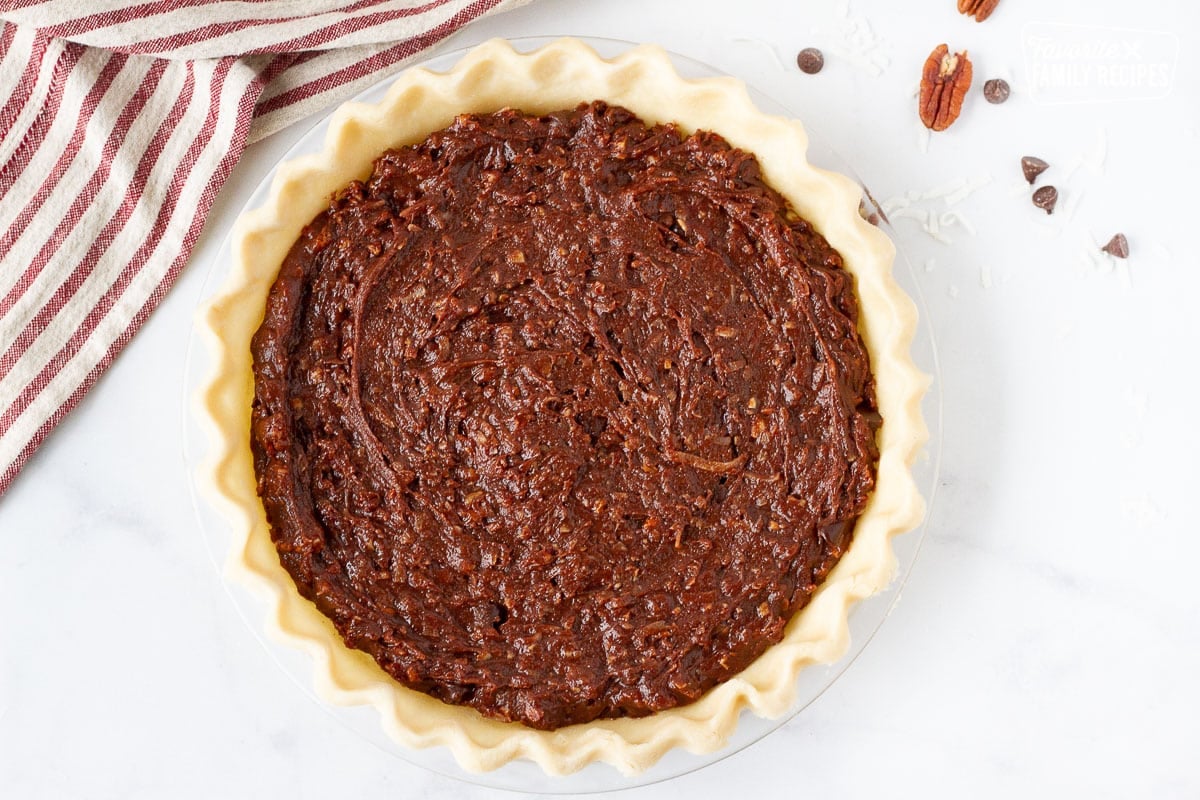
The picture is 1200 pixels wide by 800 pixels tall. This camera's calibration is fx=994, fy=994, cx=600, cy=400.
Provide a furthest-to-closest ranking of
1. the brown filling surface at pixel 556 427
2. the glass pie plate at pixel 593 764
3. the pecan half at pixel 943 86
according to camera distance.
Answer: the pecan half at pixel 943 86
the glass pie plate at pixel 593 764
the brown filling surface at pixel 556 427

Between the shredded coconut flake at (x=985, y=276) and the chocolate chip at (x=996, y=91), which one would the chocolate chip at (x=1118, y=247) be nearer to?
the shredded coconut flake at (x=985, y=276)

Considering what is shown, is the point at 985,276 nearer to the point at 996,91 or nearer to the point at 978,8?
the point at 996,91

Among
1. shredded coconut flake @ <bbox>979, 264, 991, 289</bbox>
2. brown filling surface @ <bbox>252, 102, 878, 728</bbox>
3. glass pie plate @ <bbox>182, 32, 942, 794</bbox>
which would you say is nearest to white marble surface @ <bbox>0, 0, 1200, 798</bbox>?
shredded coconut flake @ <bbox>979, 264, 991, 289</bbox>

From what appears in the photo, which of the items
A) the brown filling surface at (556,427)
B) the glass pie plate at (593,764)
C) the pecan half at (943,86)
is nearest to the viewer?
the brown filling surface at (556,427)

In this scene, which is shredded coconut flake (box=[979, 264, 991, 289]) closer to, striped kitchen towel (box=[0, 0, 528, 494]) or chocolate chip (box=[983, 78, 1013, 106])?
chocolate chip (box=[983, 78, 1013, 106])

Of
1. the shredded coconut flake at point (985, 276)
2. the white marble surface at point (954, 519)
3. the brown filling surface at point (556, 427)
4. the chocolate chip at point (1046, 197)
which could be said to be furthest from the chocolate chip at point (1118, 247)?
the brown filling surface at point (556, 427)
